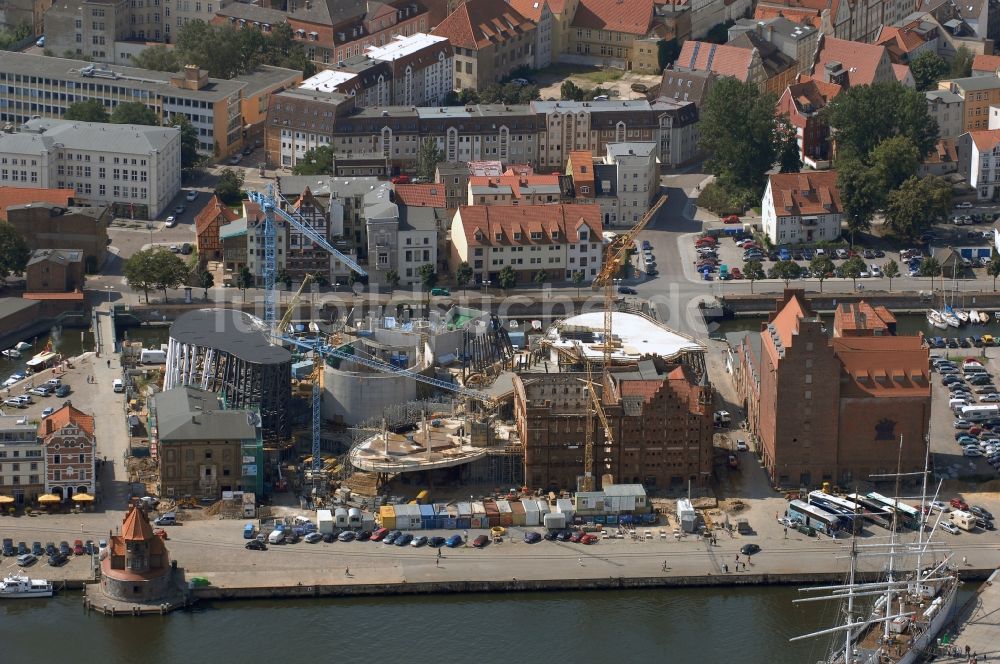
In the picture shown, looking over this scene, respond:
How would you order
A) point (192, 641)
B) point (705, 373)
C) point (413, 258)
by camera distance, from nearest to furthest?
point (192, 641)
point (705, 373)
point (413, 258)

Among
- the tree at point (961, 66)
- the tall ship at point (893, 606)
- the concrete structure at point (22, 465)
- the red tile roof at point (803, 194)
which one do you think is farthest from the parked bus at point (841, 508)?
the tree at point (961, 66)

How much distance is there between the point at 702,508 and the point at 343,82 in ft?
172

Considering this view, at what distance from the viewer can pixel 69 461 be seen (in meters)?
105

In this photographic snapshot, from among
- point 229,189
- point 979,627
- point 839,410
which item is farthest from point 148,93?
point 979,627

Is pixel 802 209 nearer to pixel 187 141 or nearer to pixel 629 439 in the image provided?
pixel 187 141

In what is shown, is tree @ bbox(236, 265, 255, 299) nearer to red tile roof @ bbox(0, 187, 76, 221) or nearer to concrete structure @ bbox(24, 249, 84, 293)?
concrete structure @ bbox(24, 249, 84, 293)

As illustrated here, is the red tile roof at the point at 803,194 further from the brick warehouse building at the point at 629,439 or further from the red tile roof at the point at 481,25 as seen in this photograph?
the brick warehouse building at the point at 629,439

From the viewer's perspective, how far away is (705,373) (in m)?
116

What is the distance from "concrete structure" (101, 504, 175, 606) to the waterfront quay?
29.0 m

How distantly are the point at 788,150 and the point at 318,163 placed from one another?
26.3m

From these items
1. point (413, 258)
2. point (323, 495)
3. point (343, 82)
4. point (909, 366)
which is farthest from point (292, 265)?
point (909, 366)

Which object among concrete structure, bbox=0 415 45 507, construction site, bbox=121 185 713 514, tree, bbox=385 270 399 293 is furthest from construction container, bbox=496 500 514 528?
tree, bbox=385 270 399 293

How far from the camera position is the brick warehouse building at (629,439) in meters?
107

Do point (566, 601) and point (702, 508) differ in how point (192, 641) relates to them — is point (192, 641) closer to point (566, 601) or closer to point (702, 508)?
point (566, 601)
